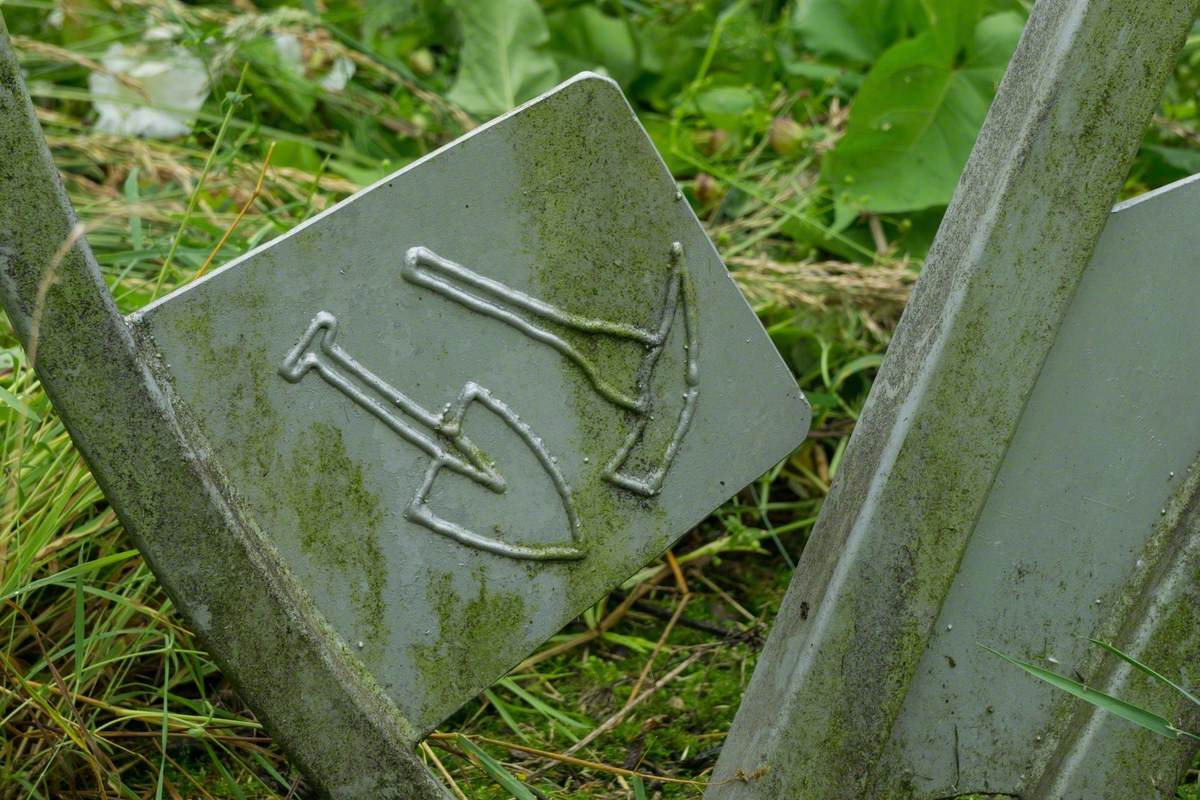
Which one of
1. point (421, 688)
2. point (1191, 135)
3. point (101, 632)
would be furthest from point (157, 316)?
point (1191, 135)

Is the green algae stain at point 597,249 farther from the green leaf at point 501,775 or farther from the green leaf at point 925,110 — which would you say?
the green leaf at point 925,110

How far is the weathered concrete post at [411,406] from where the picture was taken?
2.90 feet

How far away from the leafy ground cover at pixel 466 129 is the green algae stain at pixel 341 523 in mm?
221

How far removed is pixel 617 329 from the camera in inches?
41.0

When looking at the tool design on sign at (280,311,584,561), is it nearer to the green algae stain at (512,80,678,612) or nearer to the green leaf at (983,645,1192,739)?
the green algae stain at (512,80,678,612)

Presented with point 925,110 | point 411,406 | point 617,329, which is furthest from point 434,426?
point 925,110

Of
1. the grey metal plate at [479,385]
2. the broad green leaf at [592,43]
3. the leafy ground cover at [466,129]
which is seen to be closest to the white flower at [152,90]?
the leafy ground cover at [466,129]

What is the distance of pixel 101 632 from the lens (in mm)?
1252

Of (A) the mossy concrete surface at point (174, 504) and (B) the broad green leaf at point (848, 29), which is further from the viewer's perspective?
(B) the broad green leaf at point (848, 29)

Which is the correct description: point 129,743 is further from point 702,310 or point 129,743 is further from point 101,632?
point 702,310

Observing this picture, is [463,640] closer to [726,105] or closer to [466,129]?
[466,129]

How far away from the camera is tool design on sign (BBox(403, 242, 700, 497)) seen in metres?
0.97

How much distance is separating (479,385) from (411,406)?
0.19 ft

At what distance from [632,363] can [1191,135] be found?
150 centimetres
